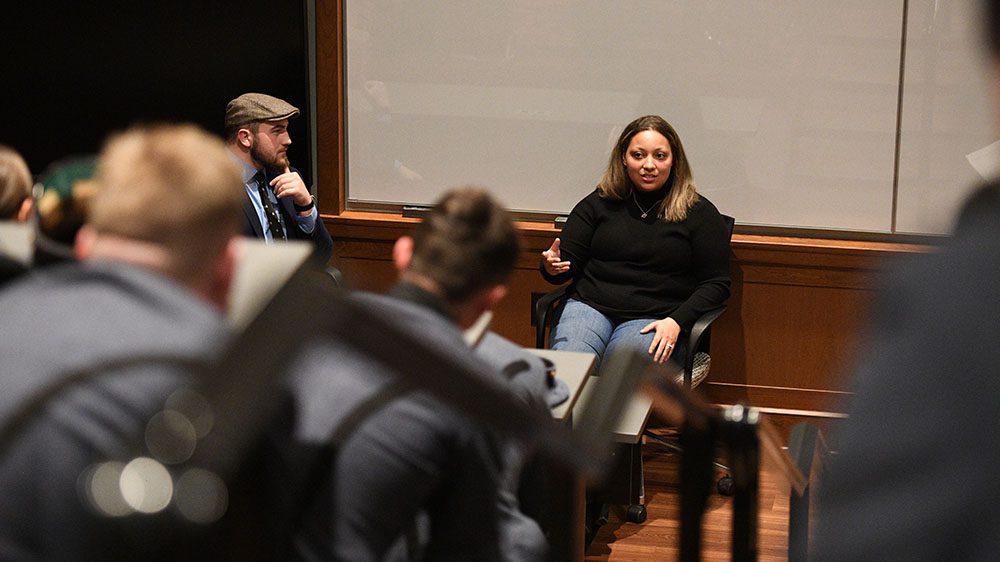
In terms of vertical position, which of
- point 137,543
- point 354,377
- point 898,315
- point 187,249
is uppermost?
point 898,315

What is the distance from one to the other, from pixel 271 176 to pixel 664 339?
63.3 inches

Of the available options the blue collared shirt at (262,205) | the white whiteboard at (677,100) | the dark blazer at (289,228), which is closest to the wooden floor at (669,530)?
the white whiteboard at (677,100)

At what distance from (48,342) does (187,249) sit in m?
0.28

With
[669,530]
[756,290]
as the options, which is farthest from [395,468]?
[756,290]

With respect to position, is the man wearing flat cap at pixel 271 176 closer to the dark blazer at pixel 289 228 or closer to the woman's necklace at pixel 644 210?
the dark blazer at pixel 289 228

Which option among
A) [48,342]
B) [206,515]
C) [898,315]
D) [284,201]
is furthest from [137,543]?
[284,201]

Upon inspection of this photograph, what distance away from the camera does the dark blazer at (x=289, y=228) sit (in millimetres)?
4355

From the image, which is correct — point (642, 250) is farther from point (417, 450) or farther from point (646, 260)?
point (417, 450)

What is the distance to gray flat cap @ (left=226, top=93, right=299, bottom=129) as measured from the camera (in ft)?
14.9

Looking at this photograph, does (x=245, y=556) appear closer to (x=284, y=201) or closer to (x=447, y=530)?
(x=447, y=530)

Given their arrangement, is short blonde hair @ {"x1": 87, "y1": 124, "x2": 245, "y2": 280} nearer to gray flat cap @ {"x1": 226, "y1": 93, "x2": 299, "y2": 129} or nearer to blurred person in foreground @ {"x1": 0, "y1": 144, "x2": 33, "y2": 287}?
blurred person in foreground @ {"x1": 0, "y1": 144, "x2": 33, "y2": 287}

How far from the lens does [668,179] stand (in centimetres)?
468

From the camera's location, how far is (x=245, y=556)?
157 centimetres

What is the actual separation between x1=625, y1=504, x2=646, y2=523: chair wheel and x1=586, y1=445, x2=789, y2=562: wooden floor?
2 centimetres
